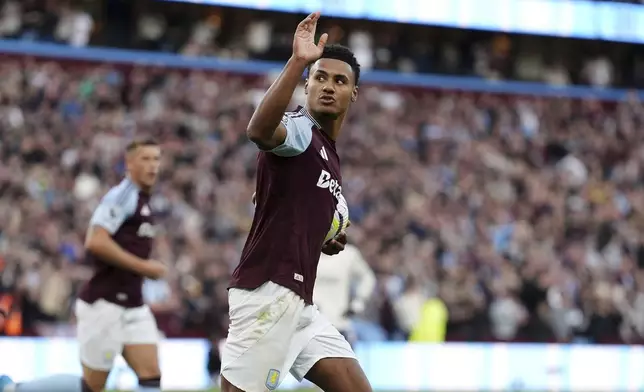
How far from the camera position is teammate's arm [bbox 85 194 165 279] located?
8445mm

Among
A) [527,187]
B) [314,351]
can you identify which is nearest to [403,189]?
[527,187]

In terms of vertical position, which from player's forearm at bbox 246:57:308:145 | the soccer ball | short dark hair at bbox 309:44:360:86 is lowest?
the soccer ball

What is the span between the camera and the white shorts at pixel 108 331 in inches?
338

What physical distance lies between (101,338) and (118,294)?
37cm

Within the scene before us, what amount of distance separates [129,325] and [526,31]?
18995 millimetres

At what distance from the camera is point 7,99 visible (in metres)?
20.0

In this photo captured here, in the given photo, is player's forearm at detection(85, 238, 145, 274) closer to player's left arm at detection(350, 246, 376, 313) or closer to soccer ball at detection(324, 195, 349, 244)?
soccer ball at detection(324, 195, 349, 244)

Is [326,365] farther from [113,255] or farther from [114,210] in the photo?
[114,210]

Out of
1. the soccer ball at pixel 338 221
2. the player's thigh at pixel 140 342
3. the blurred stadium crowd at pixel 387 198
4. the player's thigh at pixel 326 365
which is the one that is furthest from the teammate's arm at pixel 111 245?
the blurred stadium crowd at pixel 387 198

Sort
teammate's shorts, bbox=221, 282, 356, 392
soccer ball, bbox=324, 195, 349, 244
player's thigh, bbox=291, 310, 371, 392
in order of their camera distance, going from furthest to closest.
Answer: soccer ball, bbox=324, 195, 349, 244 < player's thigh, bbox=291, 310, 371, 392 < teammate's shorts, bbox=221, 282, 356, 392

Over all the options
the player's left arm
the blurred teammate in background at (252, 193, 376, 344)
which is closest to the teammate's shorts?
the blurred teammate in background at (252, 193, 376, 344)

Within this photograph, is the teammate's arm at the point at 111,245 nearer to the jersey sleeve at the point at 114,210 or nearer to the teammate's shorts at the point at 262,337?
the jersey sleeve at the point at 114,210

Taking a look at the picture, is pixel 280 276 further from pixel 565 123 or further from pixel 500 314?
pixel 565 123

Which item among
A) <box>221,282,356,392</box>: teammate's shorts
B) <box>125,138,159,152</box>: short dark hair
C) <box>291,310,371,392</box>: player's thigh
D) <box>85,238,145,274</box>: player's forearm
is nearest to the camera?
<box>221,282,356,392</box>: teammate's shorts
